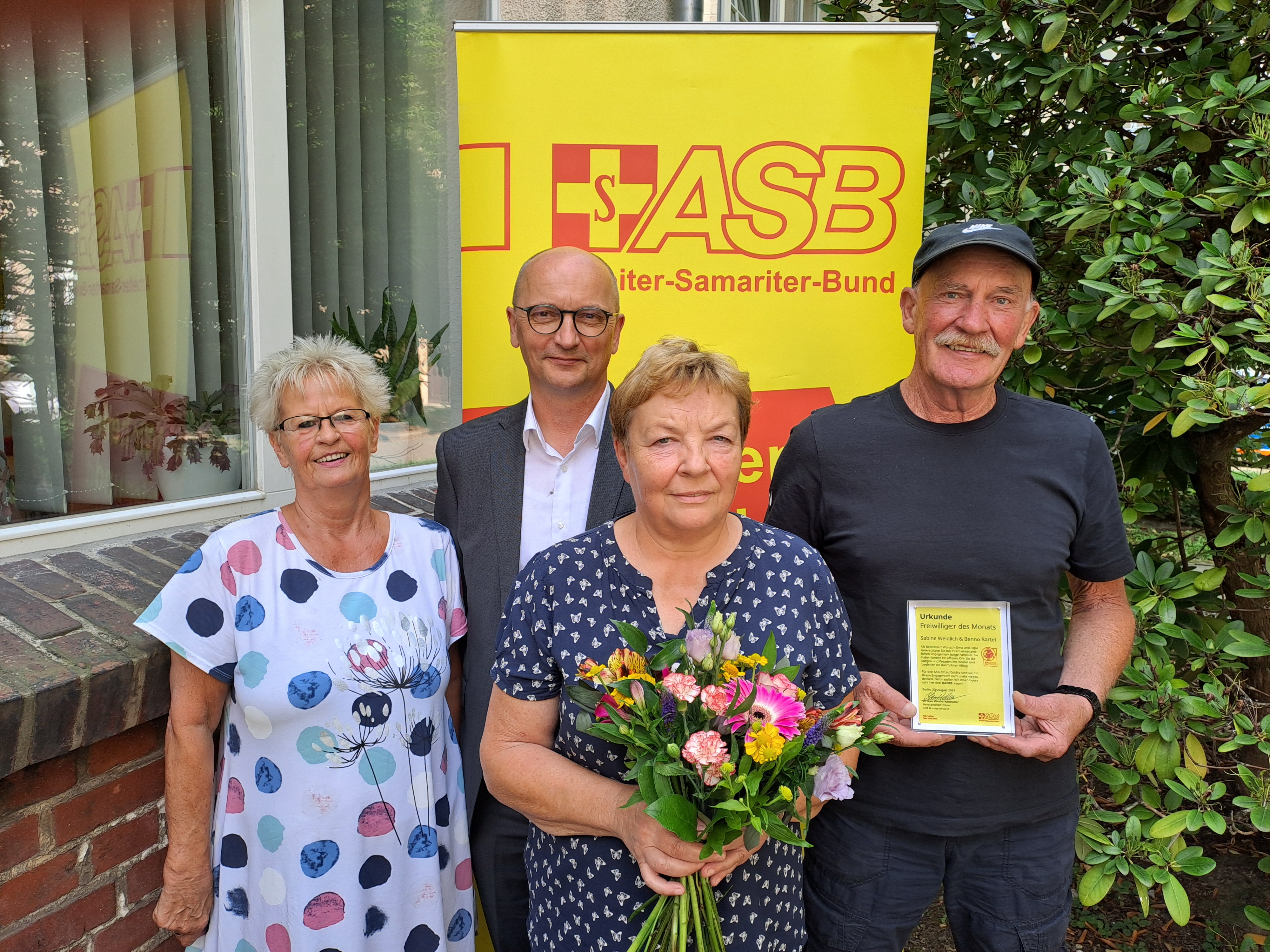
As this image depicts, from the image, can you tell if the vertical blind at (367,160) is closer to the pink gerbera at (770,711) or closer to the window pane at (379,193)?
the window pane at (379,193)

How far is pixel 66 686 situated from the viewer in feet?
6.10

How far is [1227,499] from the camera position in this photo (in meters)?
3.01

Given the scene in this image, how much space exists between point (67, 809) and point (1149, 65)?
3.64 metres

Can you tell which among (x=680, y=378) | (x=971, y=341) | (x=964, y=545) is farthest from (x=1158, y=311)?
(x=680, y=378)

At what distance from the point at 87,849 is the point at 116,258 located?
5.40 feet

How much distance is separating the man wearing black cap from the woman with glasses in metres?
0.98

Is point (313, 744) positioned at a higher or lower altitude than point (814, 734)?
lower

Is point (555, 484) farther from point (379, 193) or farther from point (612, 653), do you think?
point (379, 193)

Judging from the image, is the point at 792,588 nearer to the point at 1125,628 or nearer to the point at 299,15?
the point at 1125,628

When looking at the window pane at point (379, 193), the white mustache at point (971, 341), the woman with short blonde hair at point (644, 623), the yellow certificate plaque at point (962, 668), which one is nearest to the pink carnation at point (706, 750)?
the woman with short blonde hair at point (644, 623)

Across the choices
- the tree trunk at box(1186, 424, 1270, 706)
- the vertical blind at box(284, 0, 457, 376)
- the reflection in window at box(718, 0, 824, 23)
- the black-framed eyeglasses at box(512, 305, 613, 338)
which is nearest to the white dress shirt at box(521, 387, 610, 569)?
the black-framed eyeglasses at box(512, 305, 613, 338)

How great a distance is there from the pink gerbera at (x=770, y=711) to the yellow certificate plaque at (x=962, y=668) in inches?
26.5

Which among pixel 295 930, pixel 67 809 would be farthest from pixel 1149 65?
pixel 67 809

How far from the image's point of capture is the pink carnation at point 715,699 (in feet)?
4.45
